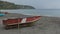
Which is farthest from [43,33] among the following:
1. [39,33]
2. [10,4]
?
[10,4]

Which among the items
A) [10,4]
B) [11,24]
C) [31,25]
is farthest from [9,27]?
[10,4]

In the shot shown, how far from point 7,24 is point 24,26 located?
92.6 inches

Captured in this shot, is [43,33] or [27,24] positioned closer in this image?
[43,33]

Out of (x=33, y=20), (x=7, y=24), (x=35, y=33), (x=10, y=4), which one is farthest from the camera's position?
(x=10, y=4)

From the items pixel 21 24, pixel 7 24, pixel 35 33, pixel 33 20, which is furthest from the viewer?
pixel 33 20

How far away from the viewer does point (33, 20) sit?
58.5 feet

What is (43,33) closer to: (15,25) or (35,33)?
(35,33)

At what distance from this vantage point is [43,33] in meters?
13.1

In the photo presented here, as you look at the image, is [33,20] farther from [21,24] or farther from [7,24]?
[7,24]

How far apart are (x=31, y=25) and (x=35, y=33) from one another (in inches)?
191

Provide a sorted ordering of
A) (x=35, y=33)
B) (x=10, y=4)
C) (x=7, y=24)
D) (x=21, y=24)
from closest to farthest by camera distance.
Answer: (x=35, y=33) → (x=7, y=24) → (x=21, y=24) → (x=10, y=4)

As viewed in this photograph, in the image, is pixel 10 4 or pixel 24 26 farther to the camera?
pixel 10 4

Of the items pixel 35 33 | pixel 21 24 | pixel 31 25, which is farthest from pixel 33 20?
pixel 35 33

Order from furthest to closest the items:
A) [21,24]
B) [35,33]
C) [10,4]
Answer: [10,4], [21,24], [35,33]
